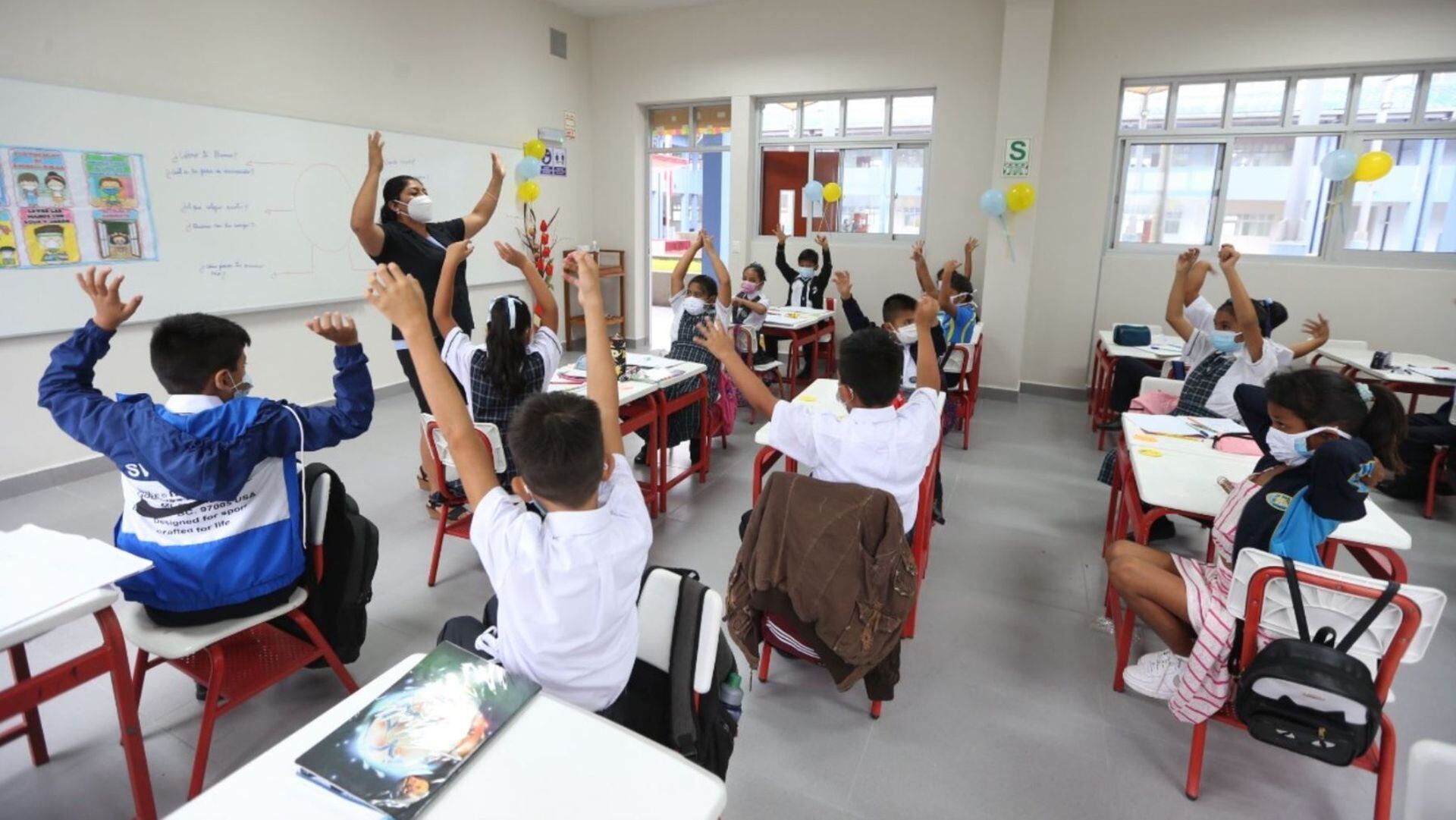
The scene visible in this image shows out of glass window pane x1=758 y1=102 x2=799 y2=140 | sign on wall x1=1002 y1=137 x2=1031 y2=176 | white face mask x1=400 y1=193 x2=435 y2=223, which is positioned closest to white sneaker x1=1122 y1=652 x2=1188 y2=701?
white face mask x1=400 y1=193 x2=435 y2=223

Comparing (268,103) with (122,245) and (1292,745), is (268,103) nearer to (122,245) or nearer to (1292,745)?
(122,245)

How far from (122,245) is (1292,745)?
17.4ft

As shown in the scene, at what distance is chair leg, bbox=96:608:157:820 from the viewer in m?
1.50

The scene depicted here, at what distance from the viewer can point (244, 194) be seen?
454cm

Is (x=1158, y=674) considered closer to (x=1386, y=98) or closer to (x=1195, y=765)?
(x=1195, y=765)

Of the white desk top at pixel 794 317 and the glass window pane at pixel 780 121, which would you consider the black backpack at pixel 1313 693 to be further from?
the glass window pane at pixel 780 121

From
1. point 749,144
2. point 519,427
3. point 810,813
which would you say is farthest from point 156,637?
point 749,144

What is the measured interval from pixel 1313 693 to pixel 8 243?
17.3 feet

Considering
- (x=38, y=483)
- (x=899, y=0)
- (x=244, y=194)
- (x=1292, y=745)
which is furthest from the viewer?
(x=899, y=0)

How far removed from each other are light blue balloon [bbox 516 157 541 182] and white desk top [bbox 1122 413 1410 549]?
17.5 ft

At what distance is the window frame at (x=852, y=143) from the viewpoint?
664 cm

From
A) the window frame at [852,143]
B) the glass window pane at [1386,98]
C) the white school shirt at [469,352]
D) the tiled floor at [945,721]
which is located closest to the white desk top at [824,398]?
the tiled floor at [945,721]

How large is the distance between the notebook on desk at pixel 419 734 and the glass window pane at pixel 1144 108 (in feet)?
21.4

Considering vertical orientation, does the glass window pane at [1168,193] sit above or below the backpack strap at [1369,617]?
above
